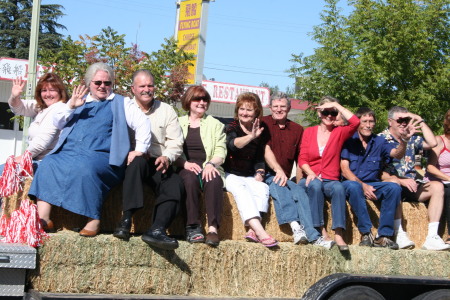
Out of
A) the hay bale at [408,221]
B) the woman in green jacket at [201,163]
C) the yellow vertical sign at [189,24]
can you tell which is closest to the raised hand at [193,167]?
the woman in green jacket at [201,163]

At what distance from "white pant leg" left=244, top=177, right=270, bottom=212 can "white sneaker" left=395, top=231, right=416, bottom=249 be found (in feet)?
4.97

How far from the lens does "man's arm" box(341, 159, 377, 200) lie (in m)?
6.87

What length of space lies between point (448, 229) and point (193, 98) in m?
3.10

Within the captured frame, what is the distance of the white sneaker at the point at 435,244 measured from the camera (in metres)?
6.82

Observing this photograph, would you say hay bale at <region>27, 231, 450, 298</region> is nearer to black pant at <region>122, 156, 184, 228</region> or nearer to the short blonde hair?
black pant at <region>122, 156, 184, 228</region>

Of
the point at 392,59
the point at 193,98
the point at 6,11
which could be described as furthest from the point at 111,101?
the point at 6,11

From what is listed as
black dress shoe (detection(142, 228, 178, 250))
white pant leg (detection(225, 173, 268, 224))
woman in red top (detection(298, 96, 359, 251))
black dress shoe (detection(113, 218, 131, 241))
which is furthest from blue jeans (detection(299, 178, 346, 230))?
black dress shoe (detection(113, 218, 131, 241))

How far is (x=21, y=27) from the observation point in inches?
1686

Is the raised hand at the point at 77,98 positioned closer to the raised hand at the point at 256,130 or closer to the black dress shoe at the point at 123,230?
the black dress shoe at the point at 123,230

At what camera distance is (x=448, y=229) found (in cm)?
709

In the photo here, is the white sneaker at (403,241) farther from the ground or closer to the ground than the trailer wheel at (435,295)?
farther from the ground

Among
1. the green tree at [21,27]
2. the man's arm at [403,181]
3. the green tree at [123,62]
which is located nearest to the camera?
the man's arm at [403,181]

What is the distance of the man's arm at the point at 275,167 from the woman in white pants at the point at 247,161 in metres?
0.06

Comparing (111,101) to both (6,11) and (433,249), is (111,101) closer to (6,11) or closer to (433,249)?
(433,249)
